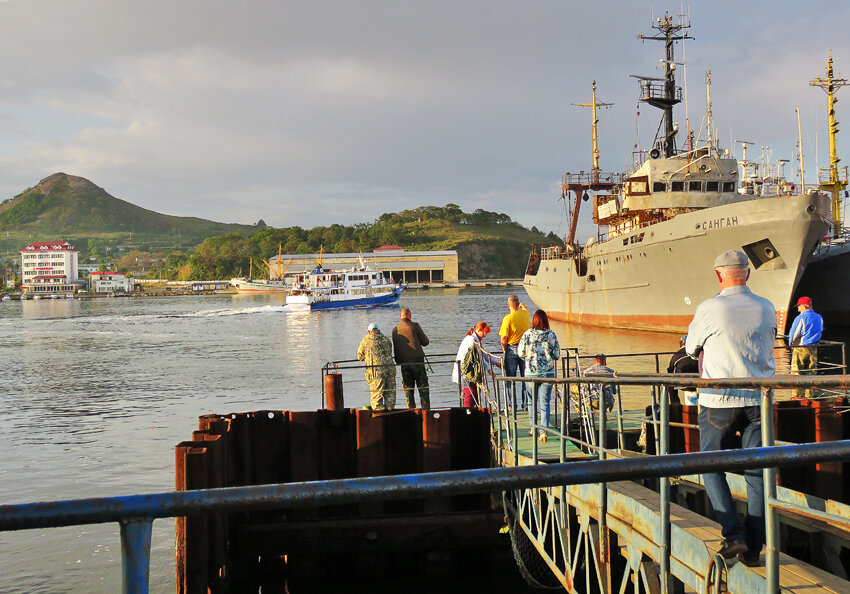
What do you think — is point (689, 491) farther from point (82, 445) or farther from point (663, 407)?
point (82, 445)

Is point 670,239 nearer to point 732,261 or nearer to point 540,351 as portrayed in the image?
point 540,351

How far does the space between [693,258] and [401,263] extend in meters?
155

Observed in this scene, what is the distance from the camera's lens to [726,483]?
4.57m

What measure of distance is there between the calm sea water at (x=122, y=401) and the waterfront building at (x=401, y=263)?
405 feet

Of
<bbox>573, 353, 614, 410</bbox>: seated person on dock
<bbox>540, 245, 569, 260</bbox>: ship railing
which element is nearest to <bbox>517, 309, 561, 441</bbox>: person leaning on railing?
<bbox>573, 353, 614, 410</bbox>: seated person on dock

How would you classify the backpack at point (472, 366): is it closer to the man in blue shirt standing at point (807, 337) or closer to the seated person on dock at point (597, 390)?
the seated person on dock at point (597, 390)

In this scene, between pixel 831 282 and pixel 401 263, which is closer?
pixel 831 282

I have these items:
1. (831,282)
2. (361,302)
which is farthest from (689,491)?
(361,302)

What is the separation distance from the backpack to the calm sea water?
206 inches

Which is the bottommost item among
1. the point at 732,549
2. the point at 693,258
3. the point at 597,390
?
the point at 732,549

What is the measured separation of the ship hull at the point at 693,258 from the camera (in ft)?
96.1

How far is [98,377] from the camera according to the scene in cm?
2962

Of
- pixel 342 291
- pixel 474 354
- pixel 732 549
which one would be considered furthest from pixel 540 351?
pixel 342 291

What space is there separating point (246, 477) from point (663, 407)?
6.72 meters
